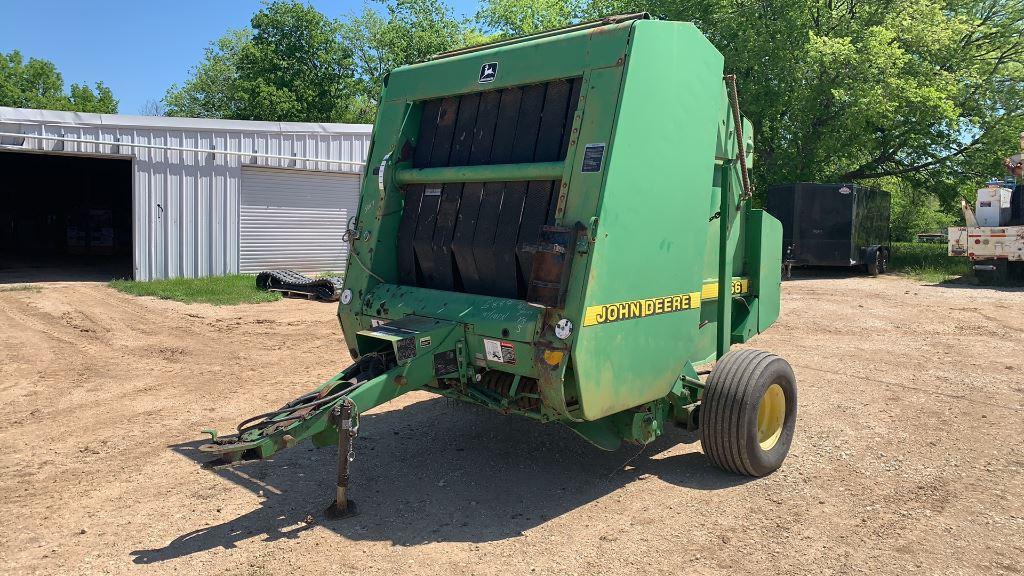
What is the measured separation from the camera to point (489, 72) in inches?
196

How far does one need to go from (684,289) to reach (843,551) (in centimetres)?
174

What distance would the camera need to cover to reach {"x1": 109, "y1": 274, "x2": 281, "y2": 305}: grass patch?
1342cm

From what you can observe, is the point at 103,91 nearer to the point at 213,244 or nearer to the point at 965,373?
the point at 213,244

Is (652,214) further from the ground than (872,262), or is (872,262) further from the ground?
(652,214)

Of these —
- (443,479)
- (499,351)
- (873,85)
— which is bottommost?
(443,479)

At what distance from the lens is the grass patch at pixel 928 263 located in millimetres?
19203

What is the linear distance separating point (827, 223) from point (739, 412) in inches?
623

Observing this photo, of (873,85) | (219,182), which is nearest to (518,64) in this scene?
(219,182)

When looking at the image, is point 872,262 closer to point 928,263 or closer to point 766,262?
point 928,263

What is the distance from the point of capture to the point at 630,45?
4.32 meters

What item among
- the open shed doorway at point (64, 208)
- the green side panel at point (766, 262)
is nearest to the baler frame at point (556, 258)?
the green side panel at point (766, 262)

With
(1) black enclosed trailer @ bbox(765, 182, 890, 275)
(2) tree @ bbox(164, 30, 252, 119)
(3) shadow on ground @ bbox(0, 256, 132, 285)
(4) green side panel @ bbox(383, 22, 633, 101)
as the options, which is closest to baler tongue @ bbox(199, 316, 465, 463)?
(4) green side panel @ bbox(383, 22, 633, 101)

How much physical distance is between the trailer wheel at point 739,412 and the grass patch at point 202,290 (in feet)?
33.3

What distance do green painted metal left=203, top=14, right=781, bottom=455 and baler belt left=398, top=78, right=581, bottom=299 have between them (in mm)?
81
